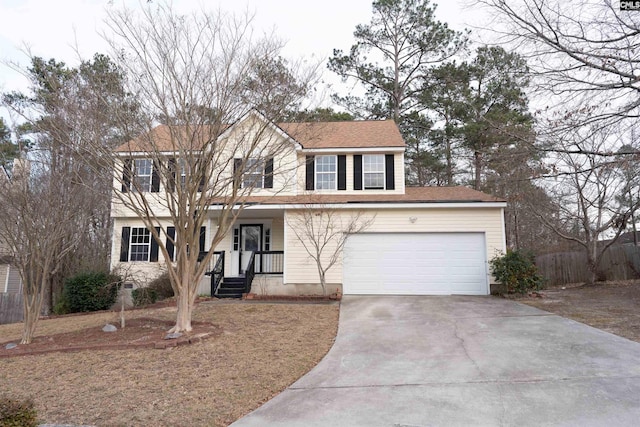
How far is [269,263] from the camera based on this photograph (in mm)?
14211

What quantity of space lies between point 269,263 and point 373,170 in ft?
17.5

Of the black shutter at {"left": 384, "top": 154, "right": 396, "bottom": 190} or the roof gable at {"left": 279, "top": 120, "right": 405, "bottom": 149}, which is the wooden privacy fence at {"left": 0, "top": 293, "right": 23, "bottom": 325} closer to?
the roof gable at {"left": 279, "top": 120, "right": 405, "bottom": 149}

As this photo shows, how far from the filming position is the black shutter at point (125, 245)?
49.1ft

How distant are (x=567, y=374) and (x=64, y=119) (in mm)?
9907

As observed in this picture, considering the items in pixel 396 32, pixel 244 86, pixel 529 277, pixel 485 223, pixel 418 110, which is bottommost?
pixel 529 277

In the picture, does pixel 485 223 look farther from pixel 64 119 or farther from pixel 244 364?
pixel 64 119

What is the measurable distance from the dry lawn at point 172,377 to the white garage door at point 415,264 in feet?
16.2

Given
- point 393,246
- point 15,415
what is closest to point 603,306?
point 393,246

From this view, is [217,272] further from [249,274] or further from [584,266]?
[584,266]

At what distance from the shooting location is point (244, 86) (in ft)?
26.9

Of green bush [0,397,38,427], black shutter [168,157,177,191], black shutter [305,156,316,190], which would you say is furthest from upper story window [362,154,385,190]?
green bush [0,397,38,427]

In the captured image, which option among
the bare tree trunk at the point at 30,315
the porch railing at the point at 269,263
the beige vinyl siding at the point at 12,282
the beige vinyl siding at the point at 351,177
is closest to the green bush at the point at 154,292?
the porch railing at the point at 269,263

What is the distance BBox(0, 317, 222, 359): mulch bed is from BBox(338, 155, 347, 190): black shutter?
26.4 ft

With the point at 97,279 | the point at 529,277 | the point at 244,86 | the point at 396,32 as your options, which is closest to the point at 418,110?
the point at 396,32
